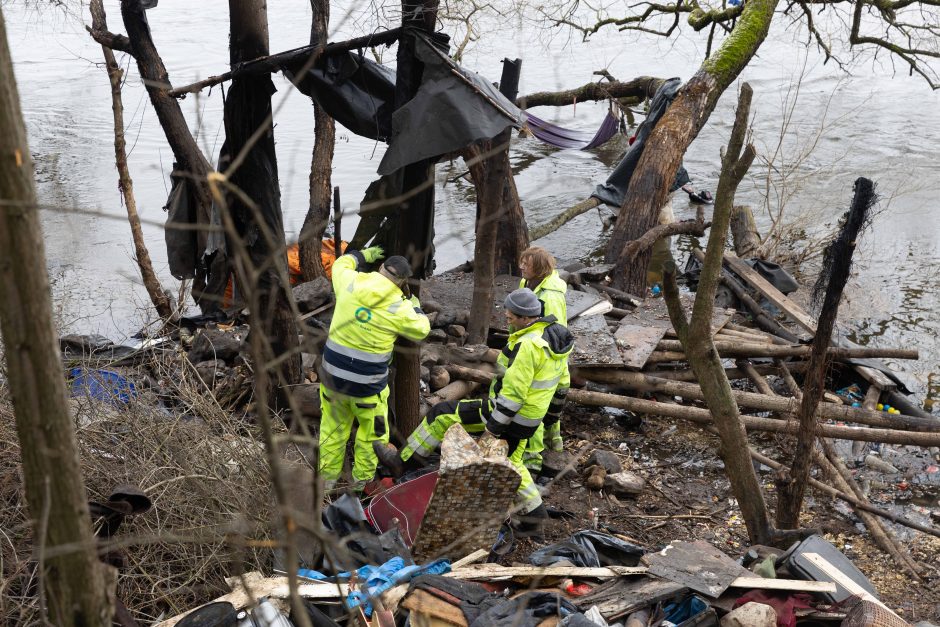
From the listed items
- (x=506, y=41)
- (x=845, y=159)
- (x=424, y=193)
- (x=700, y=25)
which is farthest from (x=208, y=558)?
(x=506, y=41)

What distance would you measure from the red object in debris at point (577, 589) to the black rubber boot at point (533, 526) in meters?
1.17

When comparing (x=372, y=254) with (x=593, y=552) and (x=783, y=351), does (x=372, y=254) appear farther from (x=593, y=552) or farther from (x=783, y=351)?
(x=783, y=351)

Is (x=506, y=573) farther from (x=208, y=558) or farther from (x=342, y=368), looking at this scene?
(x=342, y=368)

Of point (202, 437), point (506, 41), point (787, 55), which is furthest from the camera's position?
point (787, 55)

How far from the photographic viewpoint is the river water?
473 inches

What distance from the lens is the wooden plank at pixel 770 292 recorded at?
935 cm

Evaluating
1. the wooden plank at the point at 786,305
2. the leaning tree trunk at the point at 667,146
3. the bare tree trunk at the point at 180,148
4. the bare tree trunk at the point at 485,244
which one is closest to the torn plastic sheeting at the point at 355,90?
the bare tree trunk at the point at 485,244

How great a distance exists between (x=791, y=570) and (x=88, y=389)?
4.52 m

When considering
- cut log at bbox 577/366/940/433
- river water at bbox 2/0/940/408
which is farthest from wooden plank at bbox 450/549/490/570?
river water at bbox 2/0/940/408

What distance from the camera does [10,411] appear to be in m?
4.76

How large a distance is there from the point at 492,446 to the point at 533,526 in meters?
0.74

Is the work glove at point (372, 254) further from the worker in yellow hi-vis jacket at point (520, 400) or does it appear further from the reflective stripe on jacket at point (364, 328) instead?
the worker in yellow hi-vis jacket at point (520, 400)

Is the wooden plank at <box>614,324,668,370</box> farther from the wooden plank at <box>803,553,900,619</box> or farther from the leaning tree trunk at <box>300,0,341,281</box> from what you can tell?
the leaning tree trunk at <box>300,0,341,281</box>

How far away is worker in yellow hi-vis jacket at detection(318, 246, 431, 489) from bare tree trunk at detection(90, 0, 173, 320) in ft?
9.20
